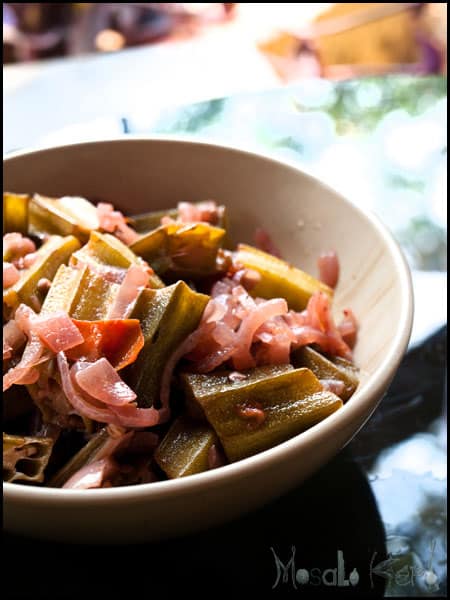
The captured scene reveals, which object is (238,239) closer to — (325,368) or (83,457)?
(325,368)

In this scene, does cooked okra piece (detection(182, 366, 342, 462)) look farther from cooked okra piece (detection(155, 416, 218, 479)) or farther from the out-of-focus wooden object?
the out-of-focus wooden object

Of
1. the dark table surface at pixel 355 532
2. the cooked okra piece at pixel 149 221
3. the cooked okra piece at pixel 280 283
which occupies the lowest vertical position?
the dark table surface at pixel 355 532

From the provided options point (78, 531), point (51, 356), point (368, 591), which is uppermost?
point (51, 356)

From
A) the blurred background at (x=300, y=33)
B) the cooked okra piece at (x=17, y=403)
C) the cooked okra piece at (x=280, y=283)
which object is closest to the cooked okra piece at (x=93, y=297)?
the cooked okra piece at (x=17, y=403)

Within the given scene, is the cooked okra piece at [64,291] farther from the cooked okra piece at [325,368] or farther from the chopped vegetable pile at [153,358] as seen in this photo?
the cooked okra piece at [325,368]

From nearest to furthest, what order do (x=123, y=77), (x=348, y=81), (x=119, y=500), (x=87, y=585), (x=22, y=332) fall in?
1. (x=119, y=500)
2. (x=87, y=585)
3. (x=22, y=332)
4. (x=348, y=81)
5. (x=123, y=77)

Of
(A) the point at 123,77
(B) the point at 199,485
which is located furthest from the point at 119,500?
(A) the point at 123,77

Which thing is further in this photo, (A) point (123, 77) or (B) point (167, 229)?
(A) point (123, 77)

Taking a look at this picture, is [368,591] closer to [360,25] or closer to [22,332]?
[22,332]

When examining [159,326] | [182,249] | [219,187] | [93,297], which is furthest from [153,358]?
[219,187]
